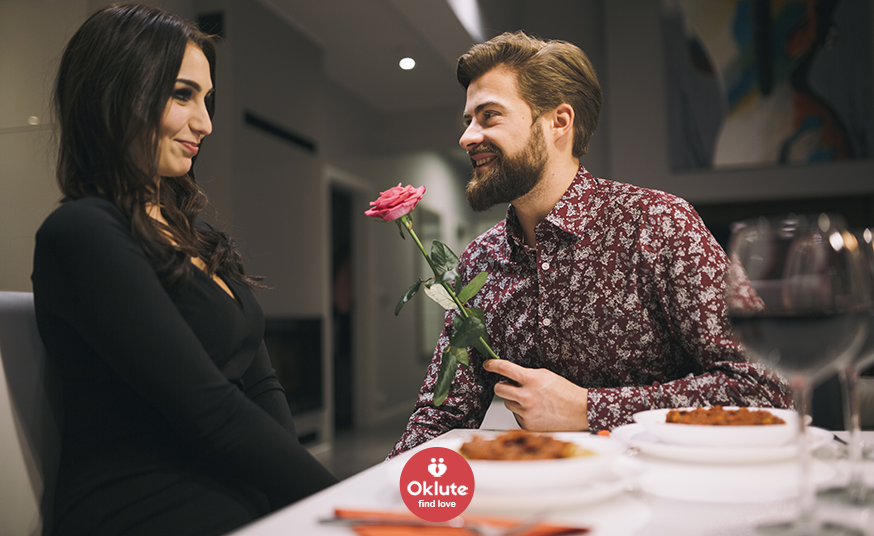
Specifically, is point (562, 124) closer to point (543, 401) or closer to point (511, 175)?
point (511, 175)

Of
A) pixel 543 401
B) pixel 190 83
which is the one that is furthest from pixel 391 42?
pixel 543 401

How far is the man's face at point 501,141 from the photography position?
1.40 metres

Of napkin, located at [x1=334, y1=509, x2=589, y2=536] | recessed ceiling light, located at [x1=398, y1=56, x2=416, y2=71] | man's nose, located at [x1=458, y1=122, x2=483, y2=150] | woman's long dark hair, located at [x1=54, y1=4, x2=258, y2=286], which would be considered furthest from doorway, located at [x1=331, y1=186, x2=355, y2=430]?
napkin, located at [x1=334, y1=509, x2=589, y2=536]

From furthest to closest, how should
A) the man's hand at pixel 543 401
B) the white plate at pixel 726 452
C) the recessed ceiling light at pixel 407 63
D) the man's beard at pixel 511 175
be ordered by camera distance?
the recessed ceiling light at pixel 407 63, the man's beard at pixel 511 175, the man's hand at pixel 543 401, the white plate at pixel 726 452

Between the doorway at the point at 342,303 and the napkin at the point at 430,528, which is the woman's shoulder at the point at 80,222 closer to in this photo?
Answer: the napkin at the point at 430,528

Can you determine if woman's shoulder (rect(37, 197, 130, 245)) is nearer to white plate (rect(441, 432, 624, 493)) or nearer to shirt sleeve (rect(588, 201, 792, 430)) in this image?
white plate (rect(441, 432, 624, 493))

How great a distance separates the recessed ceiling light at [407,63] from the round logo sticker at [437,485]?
460cm

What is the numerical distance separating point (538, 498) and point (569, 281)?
2.77ft

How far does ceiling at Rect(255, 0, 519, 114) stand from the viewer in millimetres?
3814

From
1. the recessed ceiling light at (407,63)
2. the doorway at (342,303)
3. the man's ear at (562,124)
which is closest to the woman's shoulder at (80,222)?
the man's ear at (562,124)

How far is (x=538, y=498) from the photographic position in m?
0.45

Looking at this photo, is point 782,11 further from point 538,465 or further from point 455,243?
point 538,465

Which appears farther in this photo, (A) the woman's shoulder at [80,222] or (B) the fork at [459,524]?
(A) the woman's shoulder at [80,222]

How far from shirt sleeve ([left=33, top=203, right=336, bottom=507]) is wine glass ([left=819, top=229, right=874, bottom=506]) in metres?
0.53
